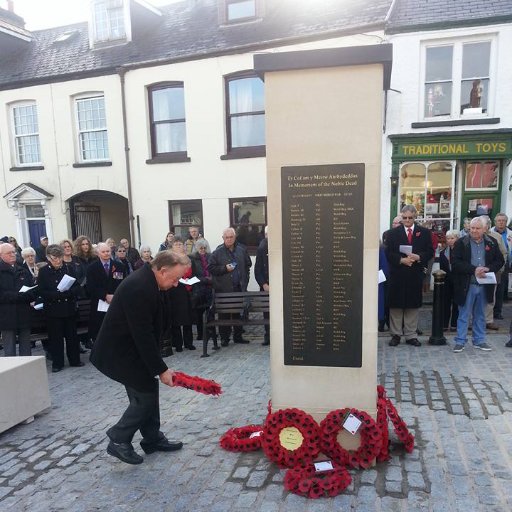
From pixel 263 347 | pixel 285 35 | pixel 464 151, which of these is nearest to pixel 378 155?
pixel 263 347

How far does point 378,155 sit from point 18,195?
14262mm

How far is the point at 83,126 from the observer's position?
44.0 ft

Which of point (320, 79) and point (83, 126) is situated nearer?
point (320, 79)

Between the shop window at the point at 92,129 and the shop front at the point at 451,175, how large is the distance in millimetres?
8708

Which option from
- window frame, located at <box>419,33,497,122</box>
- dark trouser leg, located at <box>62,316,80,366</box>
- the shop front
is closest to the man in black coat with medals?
dark trouser leg, located at <box>62,316,80,366</box>

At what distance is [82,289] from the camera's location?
22.1ft

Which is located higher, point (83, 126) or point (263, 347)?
point (83, 126)

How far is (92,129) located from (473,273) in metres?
11.8

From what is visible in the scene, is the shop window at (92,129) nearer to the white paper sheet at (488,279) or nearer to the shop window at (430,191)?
the shop window at (430,191)

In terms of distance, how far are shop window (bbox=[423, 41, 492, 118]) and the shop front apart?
75 centimetres

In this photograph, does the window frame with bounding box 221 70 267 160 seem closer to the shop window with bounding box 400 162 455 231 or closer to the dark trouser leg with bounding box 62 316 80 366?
the shop window with bounding box 400 162 455 231

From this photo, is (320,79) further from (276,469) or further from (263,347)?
(263,347)

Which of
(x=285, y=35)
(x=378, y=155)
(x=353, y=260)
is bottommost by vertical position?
(x=353, y=260)

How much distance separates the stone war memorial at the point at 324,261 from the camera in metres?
3.14
